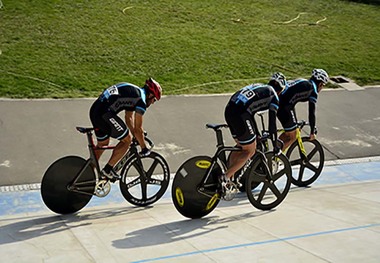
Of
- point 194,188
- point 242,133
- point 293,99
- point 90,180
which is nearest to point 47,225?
point 90,180

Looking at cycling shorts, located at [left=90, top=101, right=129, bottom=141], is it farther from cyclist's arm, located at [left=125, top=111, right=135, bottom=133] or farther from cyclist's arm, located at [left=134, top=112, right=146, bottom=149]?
cyclist's arm, located at [left=125, top=111, right=135, bottom=133]

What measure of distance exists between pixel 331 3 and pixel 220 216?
17029mm

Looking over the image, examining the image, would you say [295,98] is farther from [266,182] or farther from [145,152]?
[145,152]

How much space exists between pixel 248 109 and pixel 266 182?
105 centimetres

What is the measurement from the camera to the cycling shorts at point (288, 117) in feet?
33.2

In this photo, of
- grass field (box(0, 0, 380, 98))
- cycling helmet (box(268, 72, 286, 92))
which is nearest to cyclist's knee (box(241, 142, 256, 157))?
cycling helmet (box(268, 72, 286, 92))

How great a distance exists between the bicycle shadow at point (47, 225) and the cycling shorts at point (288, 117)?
8.95ft

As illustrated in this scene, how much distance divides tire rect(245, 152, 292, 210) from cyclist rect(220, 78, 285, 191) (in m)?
0.27

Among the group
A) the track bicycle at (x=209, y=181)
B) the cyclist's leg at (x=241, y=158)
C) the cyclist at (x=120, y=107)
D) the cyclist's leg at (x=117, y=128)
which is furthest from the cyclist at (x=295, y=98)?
the cyclist's leg at (x=117, y=128)

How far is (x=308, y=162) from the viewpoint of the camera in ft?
34.5

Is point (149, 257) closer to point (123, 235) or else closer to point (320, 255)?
point (123, 235)

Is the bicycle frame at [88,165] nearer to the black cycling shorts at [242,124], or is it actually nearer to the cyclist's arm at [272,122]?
the black cycling shorts at [242,124]

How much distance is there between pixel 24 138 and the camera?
11.6m

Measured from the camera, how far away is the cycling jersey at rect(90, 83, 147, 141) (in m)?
8.41
